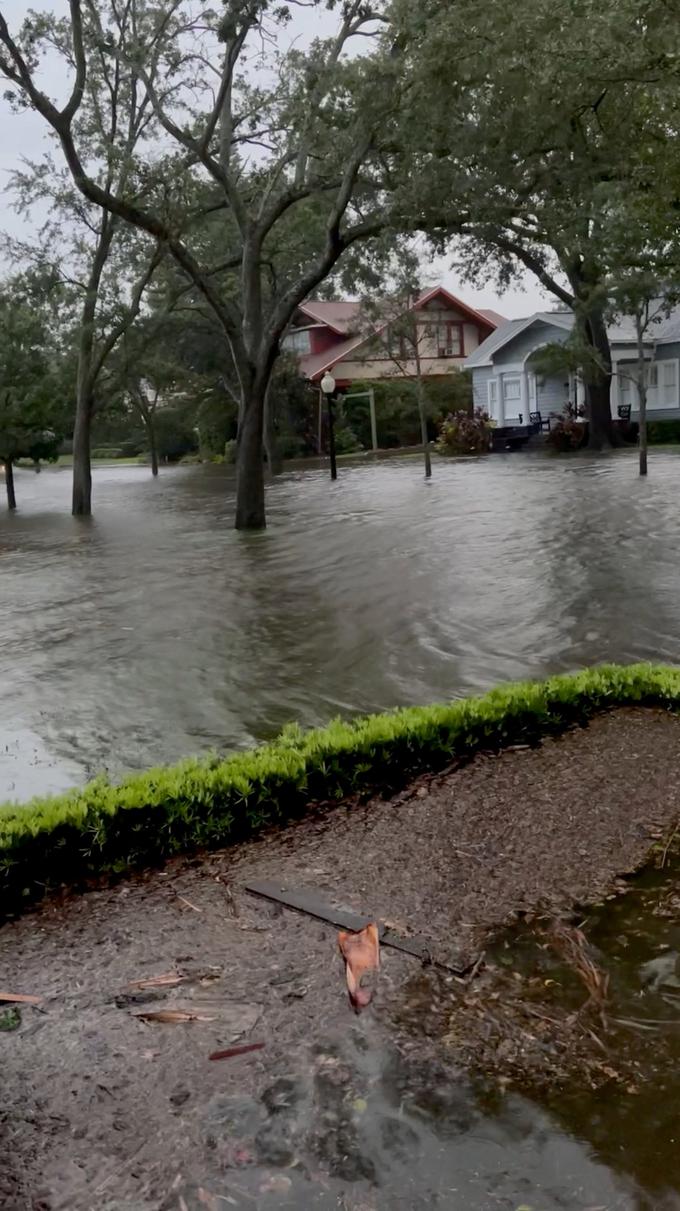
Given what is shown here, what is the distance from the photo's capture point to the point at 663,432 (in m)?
41.0

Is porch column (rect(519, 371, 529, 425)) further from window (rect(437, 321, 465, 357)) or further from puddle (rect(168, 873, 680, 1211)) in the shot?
puddle (rect(168, 873, 680, 1211))

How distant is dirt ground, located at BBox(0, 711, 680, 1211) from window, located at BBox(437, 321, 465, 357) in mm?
50464

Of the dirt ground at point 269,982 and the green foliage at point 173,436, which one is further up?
the green foliage at point 173,436

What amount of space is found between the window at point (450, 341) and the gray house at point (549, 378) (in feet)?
15.5

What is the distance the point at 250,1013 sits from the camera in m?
3.30

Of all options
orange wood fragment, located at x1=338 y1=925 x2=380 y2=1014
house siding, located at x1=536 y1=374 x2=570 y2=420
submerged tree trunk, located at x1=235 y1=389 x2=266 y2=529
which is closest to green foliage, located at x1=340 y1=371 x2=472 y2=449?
house siding, located at x1=536 y1=374 x2=570 y2=420

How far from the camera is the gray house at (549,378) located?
42312 millimetres

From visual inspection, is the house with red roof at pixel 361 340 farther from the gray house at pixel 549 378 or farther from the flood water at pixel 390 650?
the flood water at pixel 390 650

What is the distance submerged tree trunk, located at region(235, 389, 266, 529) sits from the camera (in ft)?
68.6

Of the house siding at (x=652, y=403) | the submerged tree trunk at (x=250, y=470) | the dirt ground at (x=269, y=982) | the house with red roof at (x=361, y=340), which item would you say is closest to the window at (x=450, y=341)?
the house with red roof at (x=361, y=340)

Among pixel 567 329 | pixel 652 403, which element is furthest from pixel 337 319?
pixel 652 403

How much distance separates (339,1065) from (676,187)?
31.5 feet

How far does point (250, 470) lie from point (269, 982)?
1815 cm

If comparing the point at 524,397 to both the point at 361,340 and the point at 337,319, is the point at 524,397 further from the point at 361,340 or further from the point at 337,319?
the point at 337,319
